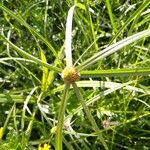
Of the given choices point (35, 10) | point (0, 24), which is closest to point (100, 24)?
point (35, 10)

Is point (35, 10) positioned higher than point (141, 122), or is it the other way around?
point (35, 10)

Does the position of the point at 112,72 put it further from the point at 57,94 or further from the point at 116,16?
the point at 116,16

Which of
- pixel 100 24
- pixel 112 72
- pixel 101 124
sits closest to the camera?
pixel 112 72

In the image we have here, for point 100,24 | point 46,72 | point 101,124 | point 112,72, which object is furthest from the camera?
point 100,24

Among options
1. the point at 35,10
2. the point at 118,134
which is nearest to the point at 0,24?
the point at 35,10

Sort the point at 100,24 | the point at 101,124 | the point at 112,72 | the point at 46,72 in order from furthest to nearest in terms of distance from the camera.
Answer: the point at 100,24 < the point at 101,124 < the point at 46,72 < the point at 112,72

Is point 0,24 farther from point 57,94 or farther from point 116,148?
point 116,148

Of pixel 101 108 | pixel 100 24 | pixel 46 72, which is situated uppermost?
pixel 100 24

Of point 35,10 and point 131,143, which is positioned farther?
point 35,10

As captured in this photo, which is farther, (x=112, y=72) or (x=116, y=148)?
(x=116, y=148)
